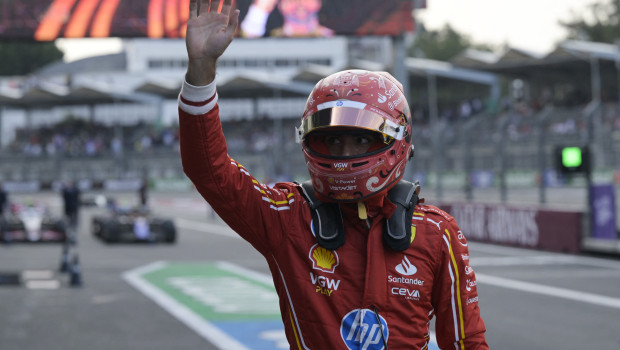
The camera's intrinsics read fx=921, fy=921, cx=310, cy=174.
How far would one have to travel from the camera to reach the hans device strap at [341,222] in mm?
2637

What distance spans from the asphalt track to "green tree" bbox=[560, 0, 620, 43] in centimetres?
4629

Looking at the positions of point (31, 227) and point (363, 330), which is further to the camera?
point (31, 227)

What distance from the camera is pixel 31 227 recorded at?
21594mm

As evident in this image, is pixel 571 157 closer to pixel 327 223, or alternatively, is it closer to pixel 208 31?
pixel 327 223

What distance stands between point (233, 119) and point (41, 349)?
5051 cm

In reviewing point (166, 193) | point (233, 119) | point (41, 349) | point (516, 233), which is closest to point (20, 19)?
point (41, 349)

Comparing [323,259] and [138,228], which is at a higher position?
[323,259]

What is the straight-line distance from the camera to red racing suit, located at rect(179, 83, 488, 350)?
2617 mm

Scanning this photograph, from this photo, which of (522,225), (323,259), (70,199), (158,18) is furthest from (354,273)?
(70,199)

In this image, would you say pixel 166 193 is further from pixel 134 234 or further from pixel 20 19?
pixel 20 19

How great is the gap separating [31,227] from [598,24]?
5095 cm

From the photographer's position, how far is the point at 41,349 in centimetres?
837

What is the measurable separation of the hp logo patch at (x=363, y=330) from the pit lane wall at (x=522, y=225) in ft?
50.1

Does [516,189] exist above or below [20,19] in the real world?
below
